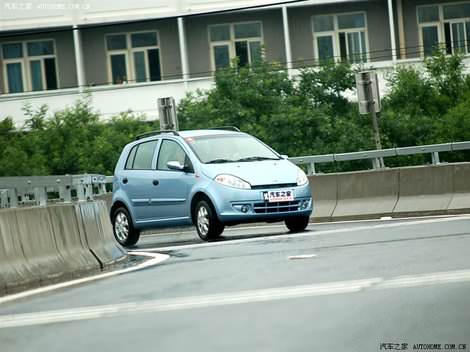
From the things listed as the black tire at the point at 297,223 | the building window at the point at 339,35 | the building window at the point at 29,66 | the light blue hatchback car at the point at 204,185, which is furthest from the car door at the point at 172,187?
the building window at the point at 29,66

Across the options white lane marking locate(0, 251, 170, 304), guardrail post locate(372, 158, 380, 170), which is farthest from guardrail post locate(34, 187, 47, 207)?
guardrail post locate(372, 158, 380, 170)

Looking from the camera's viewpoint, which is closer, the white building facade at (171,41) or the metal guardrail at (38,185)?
the metal guardrail at (38,185)

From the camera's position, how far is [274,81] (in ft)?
150

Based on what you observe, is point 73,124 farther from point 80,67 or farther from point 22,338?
point 22,338

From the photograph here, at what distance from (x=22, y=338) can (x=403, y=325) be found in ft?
7.85

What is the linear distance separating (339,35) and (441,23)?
3.73 meters

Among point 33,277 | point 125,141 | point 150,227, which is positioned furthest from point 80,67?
point 33,277

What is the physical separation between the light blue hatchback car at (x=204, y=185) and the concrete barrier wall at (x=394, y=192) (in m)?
2.98

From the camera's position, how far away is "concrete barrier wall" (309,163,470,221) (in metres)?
21.8

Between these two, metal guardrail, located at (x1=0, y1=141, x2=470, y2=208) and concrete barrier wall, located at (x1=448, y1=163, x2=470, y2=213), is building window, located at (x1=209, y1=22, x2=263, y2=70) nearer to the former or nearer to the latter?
metal guardrail, located at (x1=0, y1=141, x2=470, y2=208)

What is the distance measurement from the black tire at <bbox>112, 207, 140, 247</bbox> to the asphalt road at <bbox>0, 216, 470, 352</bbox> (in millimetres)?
6091

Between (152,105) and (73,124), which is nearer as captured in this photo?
(73,124)

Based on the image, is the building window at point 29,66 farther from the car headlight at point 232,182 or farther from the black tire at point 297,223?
the car headlight at point 232,182

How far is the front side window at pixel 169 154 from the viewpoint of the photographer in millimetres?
20250
